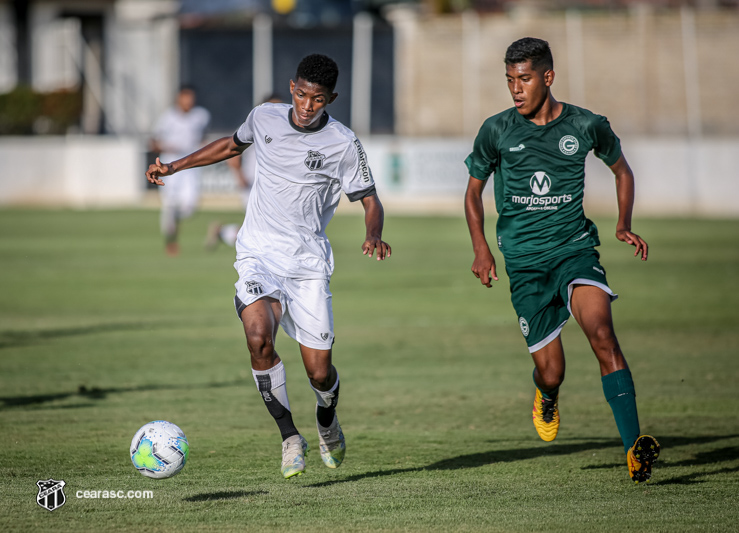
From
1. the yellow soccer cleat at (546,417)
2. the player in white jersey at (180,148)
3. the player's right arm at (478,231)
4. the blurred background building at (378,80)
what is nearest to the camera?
the player's right arm at (478,231)

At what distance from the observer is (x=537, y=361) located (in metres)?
6.50

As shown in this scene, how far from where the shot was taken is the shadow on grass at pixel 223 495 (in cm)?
546

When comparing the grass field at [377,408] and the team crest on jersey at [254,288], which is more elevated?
the team crest on jersey at [254,288]

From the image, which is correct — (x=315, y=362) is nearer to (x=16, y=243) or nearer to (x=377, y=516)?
(x=377, y=516)

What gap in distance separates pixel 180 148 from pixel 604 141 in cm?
1422

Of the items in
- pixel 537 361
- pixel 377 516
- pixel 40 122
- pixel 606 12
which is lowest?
pixel 377 516

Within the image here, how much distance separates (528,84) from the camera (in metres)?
6.22

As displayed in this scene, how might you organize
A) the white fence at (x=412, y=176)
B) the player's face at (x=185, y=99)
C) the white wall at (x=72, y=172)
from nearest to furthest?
the player's face at (x=185, y=99) → the white fence at (x=412, y=176) → the white wall at (x=72, y=172)

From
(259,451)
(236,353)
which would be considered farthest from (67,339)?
(259,451)

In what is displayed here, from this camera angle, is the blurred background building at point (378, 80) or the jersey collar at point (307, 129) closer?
the jersey collar at point (307, 129)

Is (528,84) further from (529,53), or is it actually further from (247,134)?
(247,134)

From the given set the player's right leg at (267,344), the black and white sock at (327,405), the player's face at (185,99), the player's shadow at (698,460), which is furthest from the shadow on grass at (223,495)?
the player's face at (185,99)

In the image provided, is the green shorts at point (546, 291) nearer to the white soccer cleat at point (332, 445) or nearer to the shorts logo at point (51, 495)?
the white soccer cleat at point (332, 445)

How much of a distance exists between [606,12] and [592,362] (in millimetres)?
28285
